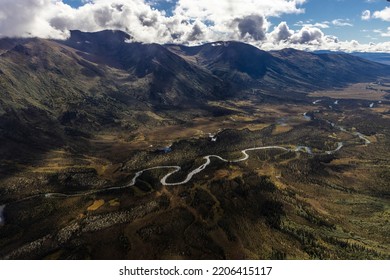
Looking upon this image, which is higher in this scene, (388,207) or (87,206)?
(87,206)

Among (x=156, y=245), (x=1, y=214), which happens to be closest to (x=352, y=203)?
(x=156, y=245)

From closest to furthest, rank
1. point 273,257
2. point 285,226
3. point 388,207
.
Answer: point 273,257, point 285,226, point 388,207

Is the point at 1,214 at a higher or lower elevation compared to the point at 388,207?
higher

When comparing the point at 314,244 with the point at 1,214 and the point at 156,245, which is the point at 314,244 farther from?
the point at 1,214

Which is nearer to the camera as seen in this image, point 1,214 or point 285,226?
point 285,226

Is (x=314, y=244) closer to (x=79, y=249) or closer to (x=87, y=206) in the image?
(x=79, y=249)

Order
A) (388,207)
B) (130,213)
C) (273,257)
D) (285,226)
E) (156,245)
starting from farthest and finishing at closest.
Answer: (388,207)
(130,213)
(285,226)
(156,245)
(273,257)

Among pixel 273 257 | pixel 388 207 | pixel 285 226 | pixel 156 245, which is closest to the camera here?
pixel 273 257

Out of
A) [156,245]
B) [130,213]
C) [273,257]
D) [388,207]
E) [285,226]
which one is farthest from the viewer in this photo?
[388,207]

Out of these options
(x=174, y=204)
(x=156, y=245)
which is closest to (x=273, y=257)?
(x=156, y=245)
